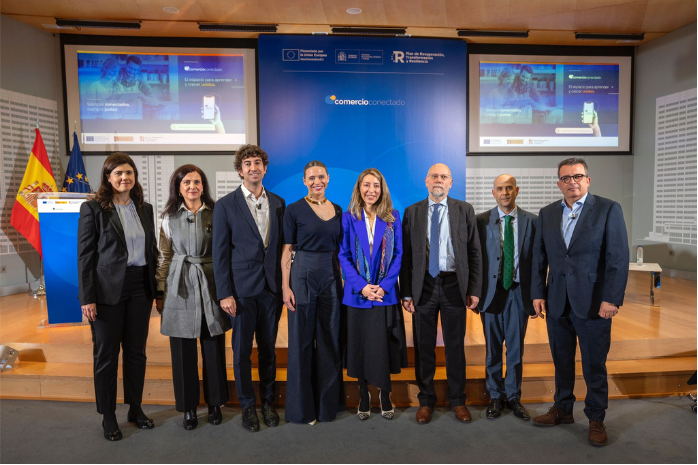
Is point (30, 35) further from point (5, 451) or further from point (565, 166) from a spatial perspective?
point (565, 166)

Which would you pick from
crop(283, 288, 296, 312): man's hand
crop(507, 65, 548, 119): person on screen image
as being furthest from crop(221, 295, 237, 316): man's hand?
crop(507, 65, 548, 119): person on screen image

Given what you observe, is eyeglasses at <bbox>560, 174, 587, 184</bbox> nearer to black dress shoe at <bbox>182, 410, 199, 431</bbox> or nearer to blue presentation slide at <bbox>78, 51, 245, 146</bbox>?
black dress shoe at <bbox>182, 410, 199, 431</bbox>

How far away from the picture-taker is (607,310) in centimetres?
244

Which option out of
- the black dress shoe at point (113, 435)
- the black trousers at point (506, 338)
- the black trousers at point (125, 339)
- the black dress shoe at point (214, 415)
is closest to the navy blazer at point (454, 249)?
the black trousers at point (506, 338)

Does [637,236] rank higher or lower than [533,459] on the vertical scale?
higher

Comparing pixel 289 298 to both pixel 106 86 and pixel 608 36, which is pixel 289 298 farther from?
pixel 608 36

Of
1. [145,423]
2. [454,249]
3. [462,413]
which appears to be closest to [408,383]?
[462,413]

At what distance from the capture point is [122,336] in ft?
8.68

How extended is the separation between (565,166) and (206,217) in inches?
86.8

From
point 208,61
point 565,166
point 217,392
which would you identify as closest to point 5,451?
point 217,392

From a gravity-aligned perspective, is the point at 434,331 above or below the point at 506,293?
below

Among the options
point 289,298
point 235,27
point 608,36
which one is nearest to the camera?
point 289,298

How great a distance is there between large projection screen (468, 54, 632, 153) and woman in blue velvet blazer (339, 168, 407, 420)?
12.6 feet

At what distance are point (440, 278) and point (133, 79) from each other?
5.08 m
